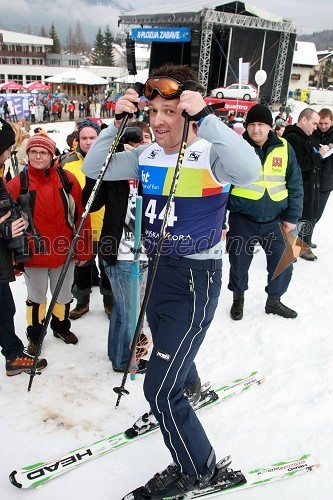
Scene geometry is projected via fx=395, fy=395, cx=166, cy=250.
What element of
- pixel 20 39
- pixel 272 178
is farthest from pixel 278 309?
pixel 20 39

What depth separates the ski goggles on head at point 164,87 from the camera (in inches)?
85.0

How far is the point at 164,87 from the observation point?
2172 millimetres

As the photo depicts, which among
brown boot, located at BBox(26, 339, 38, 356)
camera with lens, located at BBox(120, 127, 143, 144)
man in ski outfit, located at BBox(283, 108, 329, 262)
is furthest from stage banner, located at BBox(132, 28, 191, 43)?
brown boot, located at BBox(26, 339, 38, 356)

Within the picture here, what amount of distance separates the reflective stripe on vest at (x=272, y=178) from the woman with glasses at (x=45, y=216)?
1.82 meters

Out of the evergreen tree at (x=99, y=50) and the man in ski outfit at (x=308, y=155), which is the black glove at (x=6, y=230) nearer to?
the man in ski outfit at (x=308, y=155)

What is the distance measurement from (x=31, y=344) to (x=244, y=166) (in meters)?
2.69

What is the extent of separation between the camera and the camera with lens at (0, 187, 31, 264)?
9.78 feet

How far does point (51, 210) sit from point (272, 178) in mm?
2295

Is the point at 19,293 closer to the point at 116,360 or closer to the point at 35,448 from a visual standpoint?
the point at 116,360

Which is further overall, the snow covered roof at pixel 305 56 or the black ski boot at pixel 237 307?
the snow covered roof at pixel 305 56

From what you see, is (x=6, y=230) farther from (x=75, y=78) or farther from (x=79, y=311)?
(x=75, y=78)

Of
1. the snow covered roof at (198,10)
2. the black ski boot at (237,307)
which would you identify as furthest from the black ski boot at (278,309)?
the snow covered roof at (198,10)

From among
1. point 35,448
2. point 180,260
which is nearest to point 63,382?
point 35,448

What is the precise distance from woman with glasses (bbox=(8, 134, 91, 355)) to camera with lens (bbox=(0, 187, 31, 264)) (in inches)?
6.2
